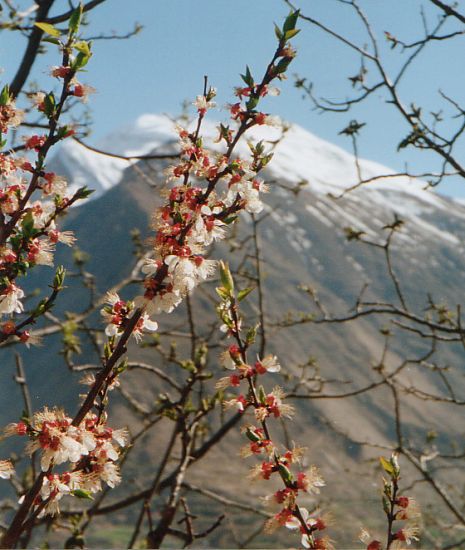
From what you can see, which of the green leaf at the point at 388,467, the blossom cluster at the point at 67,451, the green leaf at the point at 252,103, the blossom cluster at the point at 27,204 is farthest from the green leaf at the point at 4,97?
the green leaf at the point at 388,467

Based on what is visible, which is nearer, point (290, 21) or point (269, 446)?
point (269, 446)

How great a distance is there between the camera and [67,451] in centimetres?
159

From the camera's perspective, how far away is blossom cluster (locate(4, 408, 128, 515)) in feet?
5.20

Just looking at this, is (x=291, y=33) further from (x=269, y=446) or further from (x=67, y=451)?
(x=67, y=451)

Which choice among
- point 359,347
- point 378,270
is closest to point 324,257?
point 378,270

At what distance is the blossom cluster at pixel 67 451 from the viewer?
5.20 ft

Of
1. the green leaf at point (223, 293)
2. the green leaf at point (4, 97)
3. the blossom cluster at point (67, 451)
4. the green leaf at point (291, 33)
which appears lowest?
the blossom cluster at point (67, 451)

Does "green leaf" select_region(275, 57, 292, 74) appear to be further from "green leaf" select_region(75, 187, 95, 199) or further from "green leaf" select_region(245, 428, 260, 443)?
"green leaf" select_region(245, 428, 260, 443)

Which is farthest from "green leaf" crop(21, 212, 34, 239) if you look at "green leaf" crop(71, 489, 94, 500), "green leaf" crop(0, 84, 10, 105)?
"green leaf" crop(71, 489, 94, 500)

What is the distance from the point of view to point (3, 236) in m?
1.88

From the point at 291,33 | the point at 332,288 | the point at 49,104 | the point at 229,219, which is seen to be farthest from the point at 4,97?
the point at 332,288

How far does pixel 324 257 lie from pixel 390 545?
114 meters

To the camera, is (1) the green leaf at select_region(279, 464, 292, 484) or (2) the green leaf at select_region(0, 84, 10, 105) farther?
(2) the green leaf at select_region(0, 84, 10, 105)

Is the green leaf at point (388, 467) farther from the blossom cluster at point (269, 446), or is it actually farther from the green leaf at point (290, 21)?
the green leaf at point (290, 21)
